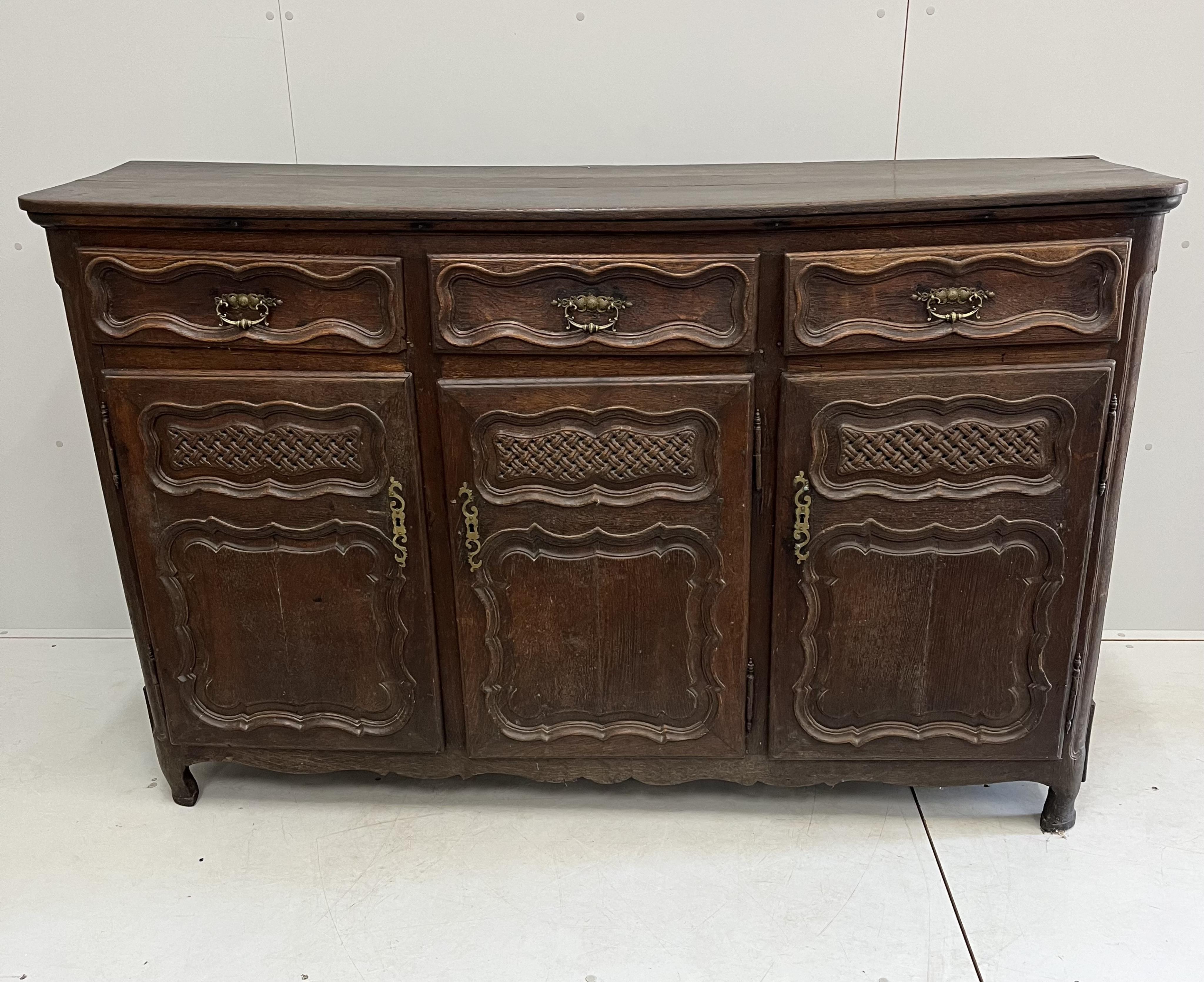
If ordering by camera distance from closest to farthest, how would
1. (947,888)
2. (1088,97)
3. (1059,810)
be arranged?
(947,888) < (1059,810) < (1088,97)

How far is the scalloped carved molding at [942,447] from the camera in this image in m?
1.65

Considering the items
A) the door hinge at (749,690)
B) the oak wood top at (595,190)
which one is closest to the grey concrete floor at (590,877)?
the door hinge at (749,690)

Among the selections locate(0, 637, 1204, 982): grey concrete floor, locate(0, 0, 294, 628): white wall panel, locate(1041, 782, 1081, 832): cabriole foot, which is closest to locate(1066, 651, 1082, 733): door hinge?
locate(1041, 782, 1081, 832): cabriole foot

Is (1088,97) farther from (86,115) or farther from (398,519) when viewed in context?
(86,115)

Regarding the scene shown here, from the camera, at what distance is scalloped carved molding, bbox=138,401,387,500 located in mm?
1699

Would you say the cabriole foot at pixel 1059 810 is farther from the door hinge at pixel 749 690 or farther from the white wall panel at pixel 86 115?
the white wall panel at pixel 86 115

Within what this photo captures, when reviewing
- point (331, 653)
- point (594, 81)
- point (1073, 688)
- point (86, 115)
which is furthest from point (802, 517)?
point (86, 115)

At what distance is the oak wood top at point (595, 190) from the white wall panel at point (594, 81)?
139mm

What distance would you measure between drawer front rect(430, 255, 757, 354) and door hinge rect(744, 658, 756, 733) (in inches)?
22.8

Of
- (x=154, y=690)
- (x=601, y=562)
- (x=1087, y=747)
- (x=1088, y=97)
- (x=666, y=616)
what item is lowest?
(x=1087, y=747)

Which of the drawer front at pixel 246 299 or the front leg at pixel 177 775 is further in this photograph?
the front leg at pixel 177 775

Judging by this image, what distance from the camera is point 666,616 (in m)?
1.79

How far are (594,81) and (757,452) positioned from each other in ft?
3.08

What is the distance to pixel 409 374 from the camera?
1.67 metres
